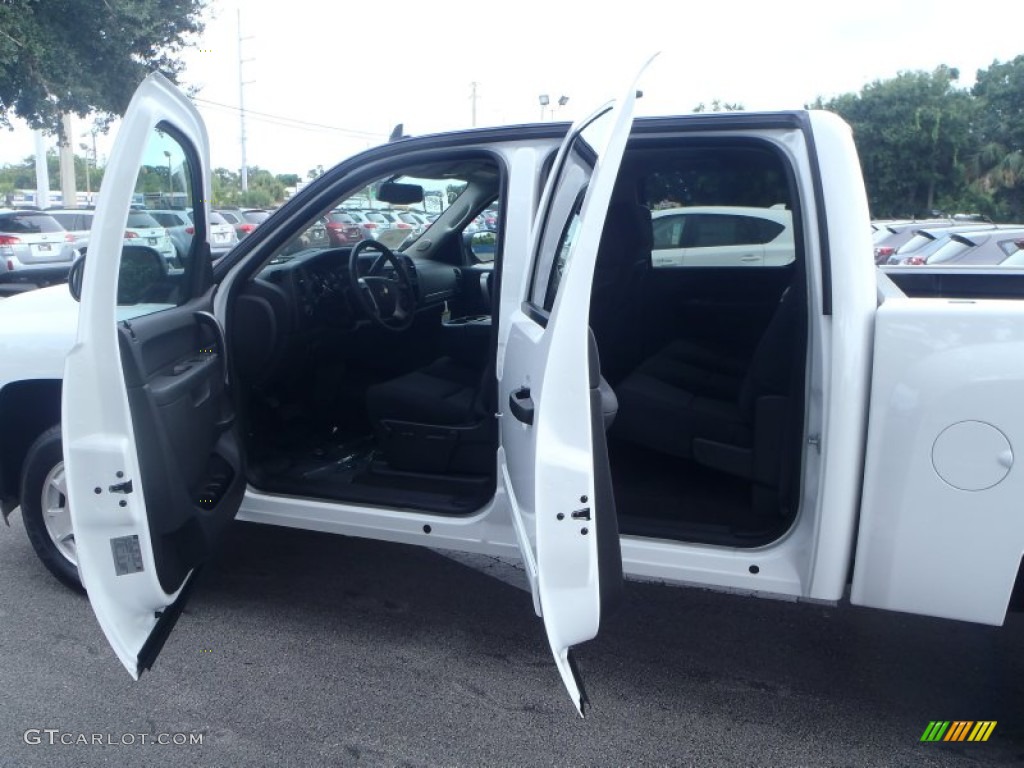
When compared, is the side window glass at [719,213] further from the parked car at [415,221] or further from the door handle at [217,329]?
Answer: the door handle at [217,329]

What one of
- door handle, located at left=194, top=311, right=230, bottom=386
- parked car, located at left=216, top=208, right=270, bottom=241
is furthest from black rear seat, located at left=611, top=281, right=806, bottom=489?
parked car, located at left=216, top=208, right=270, bottom=241

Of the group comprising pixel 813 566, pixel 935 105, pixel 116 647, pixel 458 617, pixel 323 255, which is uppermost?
pixel 935 105

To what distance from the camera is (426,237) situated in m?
4.82

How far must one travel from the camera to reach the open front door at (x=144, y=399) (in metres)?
2.45

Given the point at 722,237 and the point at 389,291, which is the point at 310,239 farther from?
the point at 722,237

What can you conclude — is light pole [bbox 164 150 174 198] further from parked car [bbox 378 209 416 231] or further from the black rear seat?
the black rear seat

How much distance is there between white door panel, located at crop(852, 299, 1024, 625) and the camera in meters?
2.30

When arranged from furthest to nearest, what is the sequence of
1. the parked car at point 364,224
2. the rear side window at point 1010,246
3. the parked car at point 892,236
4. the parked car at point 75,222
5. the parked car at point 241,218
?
the parked car at point 241,218 < the parked car at point 75,222 < the parked car at point 892,236 < the rear side window at point 1010,246 < the parked car at point 364,224

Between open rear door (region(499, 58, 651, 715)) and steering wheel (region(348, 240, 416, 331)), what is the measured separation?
1.72 meters

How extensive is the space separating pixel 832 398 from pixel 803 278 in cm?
47

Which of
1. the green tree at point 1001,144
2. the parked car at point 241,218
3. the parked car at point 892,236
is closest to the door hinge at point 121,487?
the parked car at point 892,236

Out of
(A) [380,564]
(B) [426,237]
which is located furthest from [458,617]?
(B) [426,237]

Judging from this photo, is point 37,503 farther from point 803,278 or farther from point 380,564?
point 803,278

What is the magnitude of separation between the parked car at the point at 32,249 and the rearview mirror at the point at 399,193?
44.0ft
